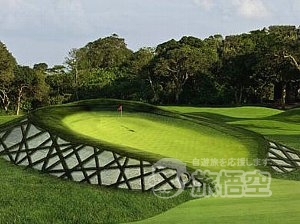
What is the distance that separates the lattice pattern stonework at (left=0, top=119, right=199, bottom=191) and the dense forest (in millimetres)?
40197

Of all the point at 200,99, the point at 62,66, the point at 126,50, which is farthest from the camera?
the point at 126,50

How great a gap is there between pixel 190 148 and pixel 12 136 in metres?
2.73

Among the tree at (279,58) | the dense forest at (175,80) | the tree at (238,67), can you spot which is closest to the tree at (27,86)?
the dense forest at (175,80)

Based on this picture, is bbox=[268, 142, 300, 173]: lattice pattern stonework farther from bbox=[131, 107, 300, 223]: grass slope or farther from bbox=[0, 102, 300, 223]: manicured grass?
bbox=[131, 107, 300, 223]: grass slope

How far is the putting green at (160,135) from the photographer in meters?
7.16

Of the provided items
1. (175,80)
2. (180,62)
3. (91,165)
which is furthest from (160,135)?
(175,80)

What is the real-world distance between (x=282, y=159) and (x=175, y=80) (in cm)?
4573

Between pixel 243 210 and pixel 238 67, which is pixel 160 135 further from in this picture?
pixel 238 67

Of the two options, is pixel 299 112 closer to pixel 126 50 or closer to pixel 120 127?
pixel 120 127

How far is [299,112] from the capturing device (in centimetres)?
2805

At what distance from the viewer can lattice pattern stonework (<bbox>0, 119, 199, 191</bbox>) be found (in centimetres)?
681

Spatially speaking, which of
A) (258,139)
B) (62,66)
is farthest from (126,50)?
(258,139)

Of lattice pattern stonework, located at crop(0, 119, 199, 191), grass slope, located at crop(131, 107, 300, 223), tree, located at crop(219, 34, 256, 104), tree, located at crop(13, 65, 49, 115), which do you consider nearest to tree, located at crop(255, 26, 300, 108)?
tree, located at crop(219, 34, 256, 104)

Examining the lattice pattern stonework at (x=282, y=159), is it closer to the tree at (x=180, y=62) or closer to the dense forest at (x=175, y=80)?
the dense forest at (x=175, y=80)
